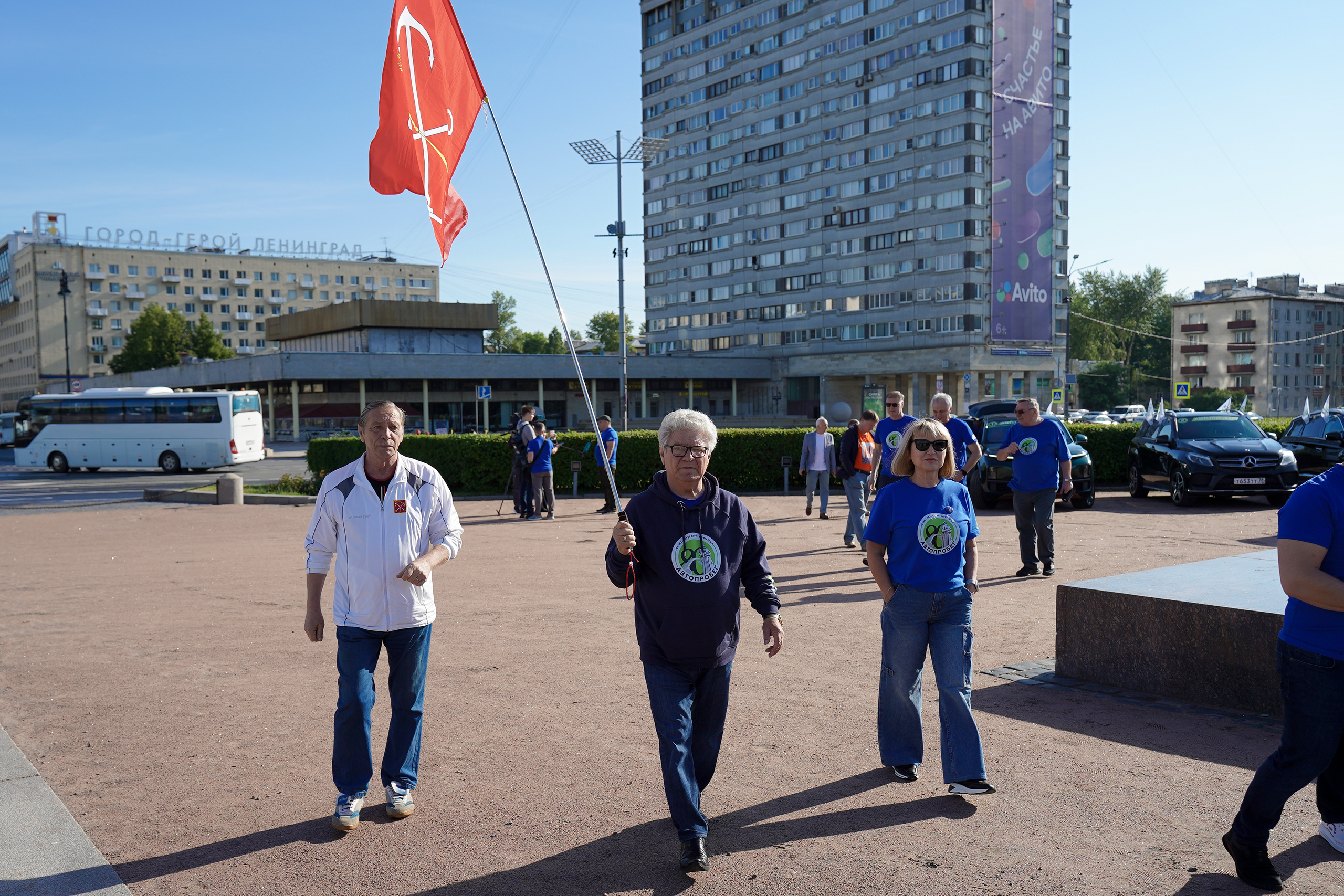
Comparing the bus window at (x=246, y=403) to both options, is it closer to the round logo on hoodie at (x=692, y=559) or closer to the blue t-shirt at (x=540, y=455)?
the blue t-shirt at (x=540, y=455)

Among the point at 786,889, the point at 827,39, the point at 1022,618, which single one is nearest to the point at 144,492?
the point at 1022,618

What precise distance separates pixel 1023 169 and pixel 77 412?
56.8m

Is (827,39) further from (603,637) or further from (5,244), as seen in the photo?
(5,244)

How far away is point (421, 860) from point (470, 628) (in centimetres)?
458

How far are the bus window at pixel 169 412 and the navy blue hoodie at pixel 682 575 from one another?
36819 millimetres

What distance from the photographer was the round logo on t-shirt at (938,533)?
4.72m

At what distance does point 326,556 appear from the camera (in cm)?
451

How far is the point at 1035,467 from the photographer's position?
34.8ft

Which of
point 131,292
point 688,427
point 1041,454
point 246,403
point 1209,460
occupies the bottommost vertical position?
point 1209,460

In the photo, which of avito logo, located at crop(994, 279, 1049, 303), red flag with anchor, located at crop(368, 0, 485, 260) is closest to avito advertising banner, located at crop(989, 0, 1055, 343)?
avito logo, located at crop(994, 279, 1049, 303)

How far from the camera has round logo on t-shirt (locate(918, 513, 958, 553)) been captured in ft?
15.5

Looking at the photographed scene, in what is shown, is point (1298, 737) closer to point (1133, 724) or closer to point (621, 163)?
point (1133, 724)

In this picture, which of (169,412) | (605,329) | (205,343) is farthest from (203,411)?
(605,329)

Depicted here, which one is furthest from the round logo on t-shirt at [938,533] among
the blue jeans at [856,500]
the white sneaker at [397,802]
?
the blue jeans at [856,500]
